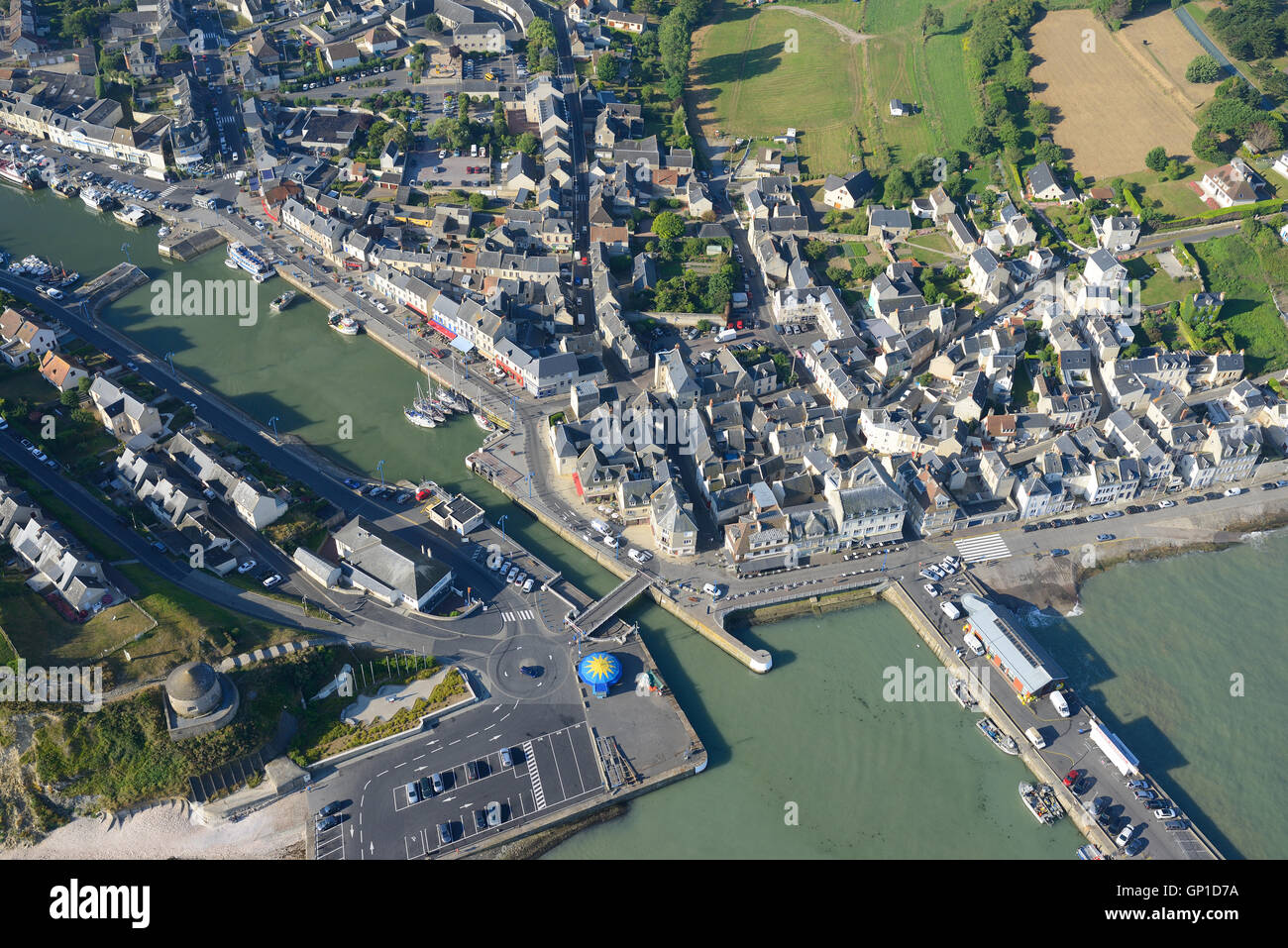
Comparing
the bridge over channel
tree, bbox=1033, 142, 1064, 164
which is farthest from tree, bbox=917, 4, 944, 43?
the bridge over channel

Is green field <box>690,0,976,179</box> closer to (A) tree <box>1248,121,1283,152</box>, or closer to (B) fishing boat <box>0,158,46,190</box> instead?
(A) tree <box>1248,121,1283,152</box>

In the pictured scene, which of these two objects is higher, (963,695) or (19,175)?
(963,695)

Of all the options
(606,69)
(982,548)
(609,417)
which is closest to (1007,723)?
(982,548)

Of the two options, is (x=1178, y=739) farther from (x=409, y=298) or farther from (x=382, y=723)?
(x=409, y=298)

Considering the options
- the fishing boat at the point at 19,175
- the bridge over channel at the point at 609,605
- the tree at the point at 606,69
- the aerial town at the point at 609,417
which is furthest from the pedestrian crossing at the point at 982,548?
the fishing boat at the point at 19,175

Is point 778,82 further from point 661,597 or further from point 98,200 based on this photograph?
point 661,597

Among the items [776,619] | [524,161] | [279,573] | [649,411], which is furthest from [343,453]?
[524,161]
